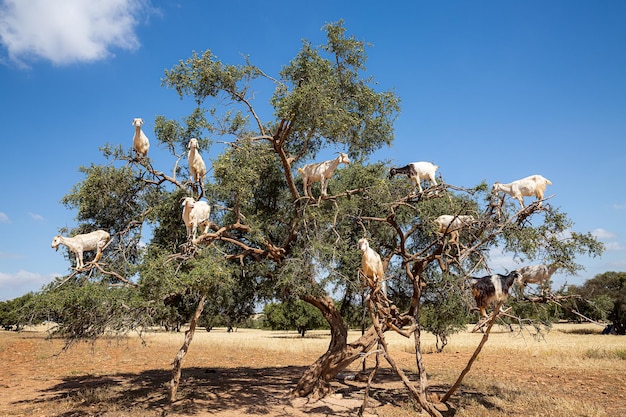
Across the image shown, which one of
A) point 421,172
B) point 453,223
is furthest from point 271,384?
point 421,172

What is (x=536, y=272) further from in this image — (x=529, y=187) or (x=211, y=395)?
(x=211, y=395)

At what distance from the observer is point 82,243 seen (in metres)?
10.7

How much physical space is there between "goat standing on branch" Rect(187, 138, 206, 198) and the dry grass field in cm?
454

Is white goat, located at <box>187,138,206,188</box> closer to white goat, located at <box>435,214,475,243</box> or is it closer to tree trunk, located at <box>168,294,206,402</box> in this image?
tree trunk, located at <box>168,294,206,402</box>

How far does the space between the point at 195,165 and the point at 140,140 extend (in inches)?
62.3

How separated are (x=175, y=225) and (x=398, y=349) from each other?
22458mm

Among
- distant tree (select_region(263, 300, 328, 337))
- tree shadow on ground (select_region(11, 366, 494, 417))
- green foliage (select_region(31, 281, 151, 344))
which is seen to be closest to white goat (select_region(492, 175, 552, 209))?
tree shadow on ground (select_region(11, 366, 494, 417))

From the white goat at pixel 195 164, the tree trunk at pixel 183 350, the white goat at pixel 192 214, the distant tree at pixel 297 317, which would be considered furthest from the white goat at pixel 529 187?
the distant tree at pixel 297 317

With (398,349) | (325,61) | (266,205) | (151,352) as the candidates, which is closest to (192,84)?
(325,61)

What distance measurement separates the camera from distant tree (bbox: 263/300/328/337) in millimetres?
47750

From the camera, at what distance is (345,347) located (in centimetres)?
1376

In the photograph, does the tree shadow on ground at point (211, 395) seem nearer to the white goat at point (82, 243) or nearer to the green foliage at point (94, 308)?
the green foliage at point (94, 308)

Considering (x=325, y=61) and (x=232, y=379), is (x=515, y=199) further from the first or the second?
(x=232, y=379)

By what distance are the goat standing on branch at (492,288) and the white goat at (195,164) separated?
7.35 meters
